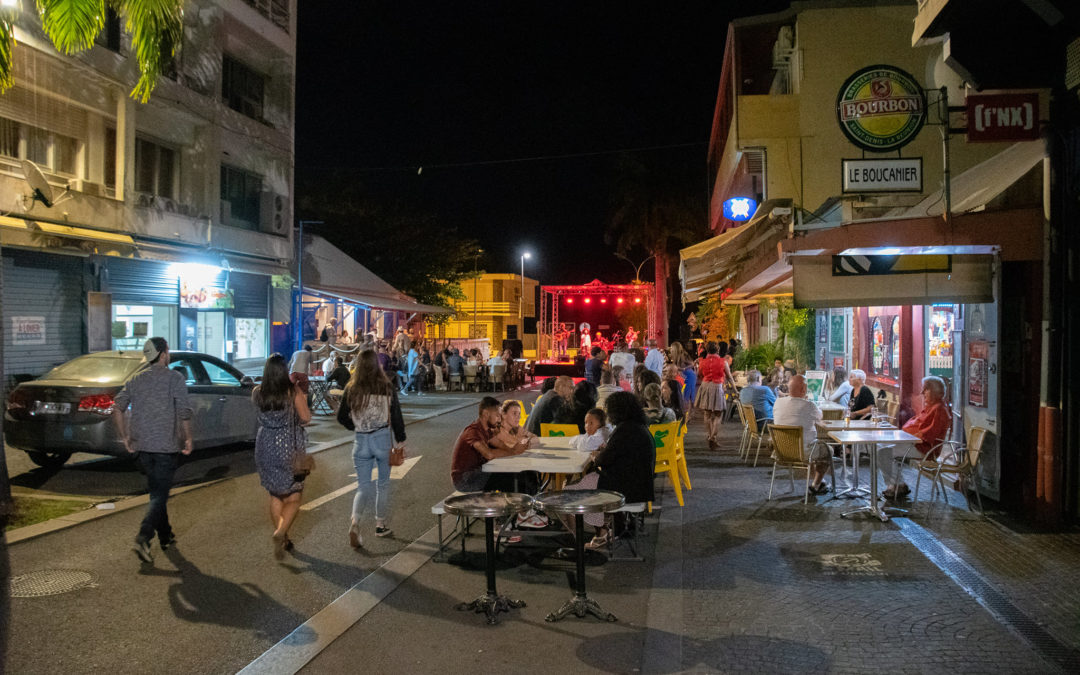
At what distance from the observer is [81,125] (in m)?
16.5

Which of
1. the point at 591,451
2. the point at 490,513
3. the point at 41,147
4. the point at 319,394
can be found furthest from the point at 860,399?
the point at 41,147

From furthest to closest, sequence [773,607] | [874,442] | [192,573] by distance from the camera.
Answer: [874,442] < [192,573] < [773,607]

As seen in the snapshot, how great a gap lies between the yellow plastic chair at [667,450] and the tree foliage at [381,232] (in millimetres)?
24727

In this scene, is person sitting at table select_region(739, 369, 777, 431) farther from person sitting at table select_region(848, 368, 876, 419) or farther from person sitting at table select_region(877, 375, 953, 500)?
person sitting at table select_region(877, 375, 953, 500)

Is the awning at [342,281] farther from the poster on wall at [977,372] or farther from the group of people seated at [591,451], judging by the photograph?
the poster on wall at [977,372]

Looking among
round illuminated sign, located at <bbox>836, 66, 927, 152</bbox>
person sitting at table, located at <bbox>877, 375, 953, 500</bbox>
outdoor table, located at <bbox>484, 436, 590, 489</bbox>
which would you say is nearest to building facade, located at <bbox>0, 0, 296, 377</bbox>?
outdoor table, located at <bbox>484, 436, 590, 489</bbox>

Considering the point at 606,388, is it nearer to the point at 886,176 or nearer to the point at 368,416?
the point at 886,176

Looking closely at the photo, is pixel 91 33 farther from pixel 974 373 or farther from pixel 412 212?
pixel 412 212

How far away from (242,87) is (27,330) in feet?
31.0

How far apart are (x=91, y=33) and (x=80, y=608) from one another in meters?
5.33

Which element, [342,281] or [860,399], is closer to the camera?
[860,399]

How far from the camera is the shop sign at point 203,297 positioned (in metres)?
19.1

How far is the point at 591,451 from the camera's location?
7762 millimetres

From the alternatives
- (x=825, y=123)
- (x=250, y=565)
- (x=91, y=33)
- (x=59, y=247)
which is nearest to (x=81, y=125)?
(x=59, y=247)
